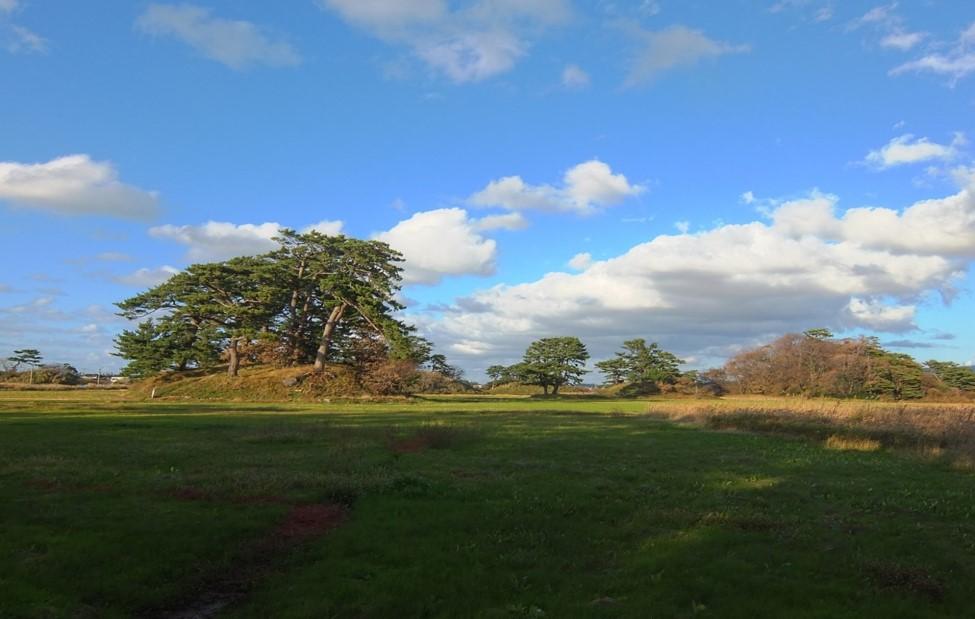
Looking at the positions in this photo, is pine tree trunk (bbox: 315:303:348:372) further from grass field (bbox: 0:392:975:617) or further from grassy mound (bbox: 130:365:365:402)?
grass field (bbox: 0:392:975:617)

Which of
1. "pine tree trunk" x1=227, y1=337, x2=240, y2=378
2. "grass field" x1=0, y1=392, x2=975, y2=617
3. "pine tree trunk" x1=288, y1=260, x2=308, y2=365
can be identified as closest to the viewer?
"grass field" x1=0, y1=392, x2=975, y2=617

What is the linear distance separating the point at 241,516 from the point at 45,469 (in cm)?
757

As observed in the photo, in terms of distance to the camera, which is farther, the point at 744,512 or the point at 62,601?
the point at 744,512

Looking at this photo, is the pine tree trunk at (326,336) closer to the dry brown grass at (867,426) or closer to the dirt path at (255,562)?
the dry brown grass at (867,426)

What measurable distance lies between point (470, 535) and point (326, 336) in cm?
5938

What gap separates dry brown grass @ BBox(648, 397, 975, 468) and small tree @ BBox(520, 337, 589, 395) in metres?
60.1

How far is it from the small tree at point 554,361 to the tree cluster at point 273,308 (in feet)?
122

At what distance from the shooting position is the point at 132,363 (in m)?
66.7

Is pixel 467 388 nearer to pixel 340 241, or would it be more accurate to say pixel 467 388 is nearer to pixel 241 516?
pixel 340 241

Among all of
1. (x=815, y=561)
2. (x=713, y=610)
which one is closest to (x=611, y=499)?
(x=815, y=561)

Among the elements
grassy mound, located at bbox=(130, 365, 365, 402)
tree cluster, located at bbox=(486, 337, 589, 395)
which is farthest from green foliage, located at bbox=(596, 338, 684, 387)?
grassy mound, located at bbox=(130, 365, 365, 402)

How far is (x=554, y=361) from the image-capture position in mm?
102188

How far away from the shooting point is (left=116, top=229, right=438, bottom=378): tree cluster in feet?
215

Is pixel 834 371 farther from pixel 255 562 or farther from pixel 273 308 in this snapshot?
pixel 255 562
